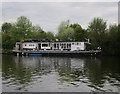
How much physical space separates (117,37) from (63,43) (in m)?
20.0

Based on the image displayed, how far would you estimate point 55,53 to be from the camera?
62.6 metres

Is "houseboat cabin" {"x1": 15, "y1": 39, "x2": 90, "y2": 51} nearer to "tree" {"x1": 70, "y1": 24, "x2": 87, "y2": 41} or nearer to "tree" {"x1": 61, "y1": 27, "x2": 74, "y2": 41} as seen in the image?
"tree" {"x1": 70, "y1": 24, "x2": 87, "y2": 41}

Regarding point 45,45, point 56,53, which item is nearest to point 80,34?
point 45,45

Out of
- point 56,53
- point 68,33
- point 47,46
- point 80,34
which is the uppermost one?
point 68,33

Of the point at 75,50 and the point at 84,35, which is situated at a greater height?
the point at 84,35

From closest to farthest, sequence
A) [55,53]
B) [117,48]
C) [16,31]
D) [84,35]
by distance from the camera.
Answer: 1. [117,48]
2. [55,53]
3. [16,31]
4. [84,35]

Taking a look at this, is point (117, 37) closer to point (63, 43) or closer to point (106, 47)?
point (106, 47)

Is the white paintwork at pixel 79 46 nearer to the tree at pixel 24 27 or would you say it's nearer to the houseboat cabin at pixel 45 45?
the houseboat cabin at pixel 45 45

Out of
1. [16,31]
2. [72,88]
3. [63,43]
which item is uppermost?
[16,31]

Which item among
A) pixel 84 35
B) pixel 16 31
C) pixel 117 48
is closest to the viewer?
pixel 117 48

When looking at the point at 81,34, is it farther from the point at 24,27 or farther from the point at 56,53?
the point at 24,27

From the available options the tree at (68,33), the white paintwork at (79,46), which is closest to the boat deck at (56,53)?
the white paintwork at (79,46)

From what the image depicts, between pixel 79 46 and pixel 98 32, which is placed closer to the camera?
pixel 98 32

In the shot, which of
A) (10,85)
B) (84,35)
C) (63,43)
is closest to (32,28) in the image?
(63,43)
